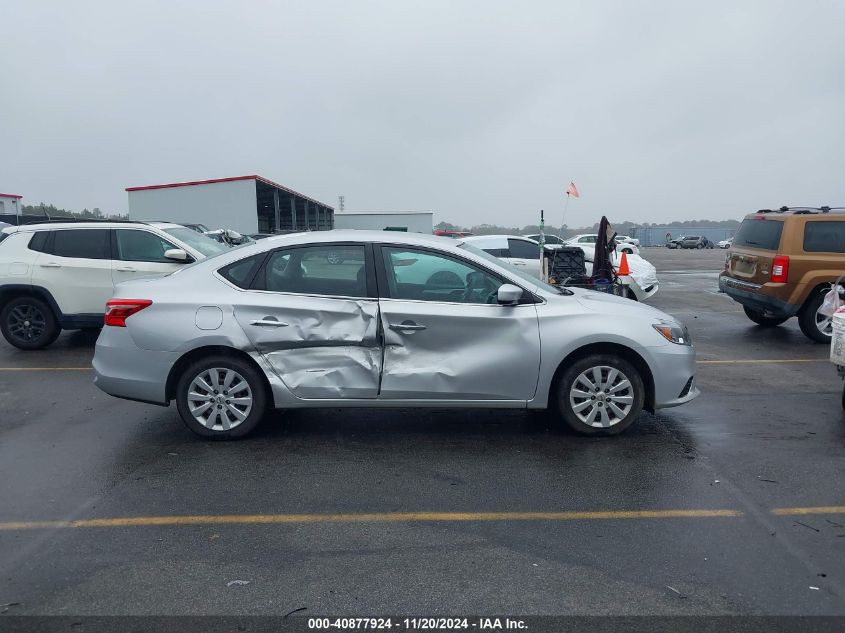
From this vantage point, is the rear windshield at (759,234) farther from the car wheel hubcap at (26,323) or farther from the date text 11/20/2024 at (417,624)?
the car wheel hubcap at (26,323)

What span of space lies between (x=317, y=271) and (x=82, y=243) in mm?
5901

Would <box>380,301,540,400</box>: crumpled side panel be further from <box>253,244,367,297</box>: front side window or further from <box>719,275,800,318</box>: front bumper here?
<box>719,275,800,318</box>: front bumper

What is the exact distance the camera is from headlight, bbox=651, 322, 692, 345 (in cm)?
598

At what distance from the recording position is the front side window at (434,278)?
5.92 metres

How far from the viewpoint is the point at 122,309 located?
596 centimetres

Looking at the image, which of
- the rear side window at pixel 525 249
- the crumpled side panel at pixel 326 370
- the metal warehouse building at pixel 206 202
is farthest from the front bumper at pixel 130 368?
the metal warehouse building at pixel 206 202

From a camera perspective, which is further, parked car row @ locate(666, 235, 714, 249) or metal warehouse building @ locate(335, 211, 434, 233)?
parked car row @ locate(666, 235, 714, 249)

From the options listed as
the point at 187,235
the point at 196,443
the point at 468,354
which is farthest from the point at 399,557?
the point at 187,235

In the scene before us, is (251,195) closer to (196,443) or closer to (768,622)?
(196,443)

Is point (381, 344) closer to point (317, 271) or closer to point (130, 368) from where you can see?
point (317, 271)

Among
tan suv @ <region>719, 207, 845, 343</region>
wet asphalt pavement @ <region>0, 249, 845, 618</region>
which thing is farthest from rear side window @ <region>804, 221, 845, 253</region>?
wet asphalt pavement @ <region>0, 249, 845, 618</region>

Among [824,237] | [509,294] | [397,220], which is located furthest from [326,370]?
[397,220]

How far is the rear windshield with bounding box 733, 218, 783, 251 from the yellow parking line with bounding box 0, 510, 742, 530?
291 inches

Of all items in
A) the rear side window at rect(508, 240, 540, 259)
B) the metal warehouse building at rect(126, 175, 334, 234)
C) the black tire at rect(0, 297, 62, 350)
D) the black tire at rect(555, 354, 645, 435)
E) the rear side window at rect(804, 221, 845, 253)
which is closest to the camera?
the black tire at rect(555, 354, 645, 435)
